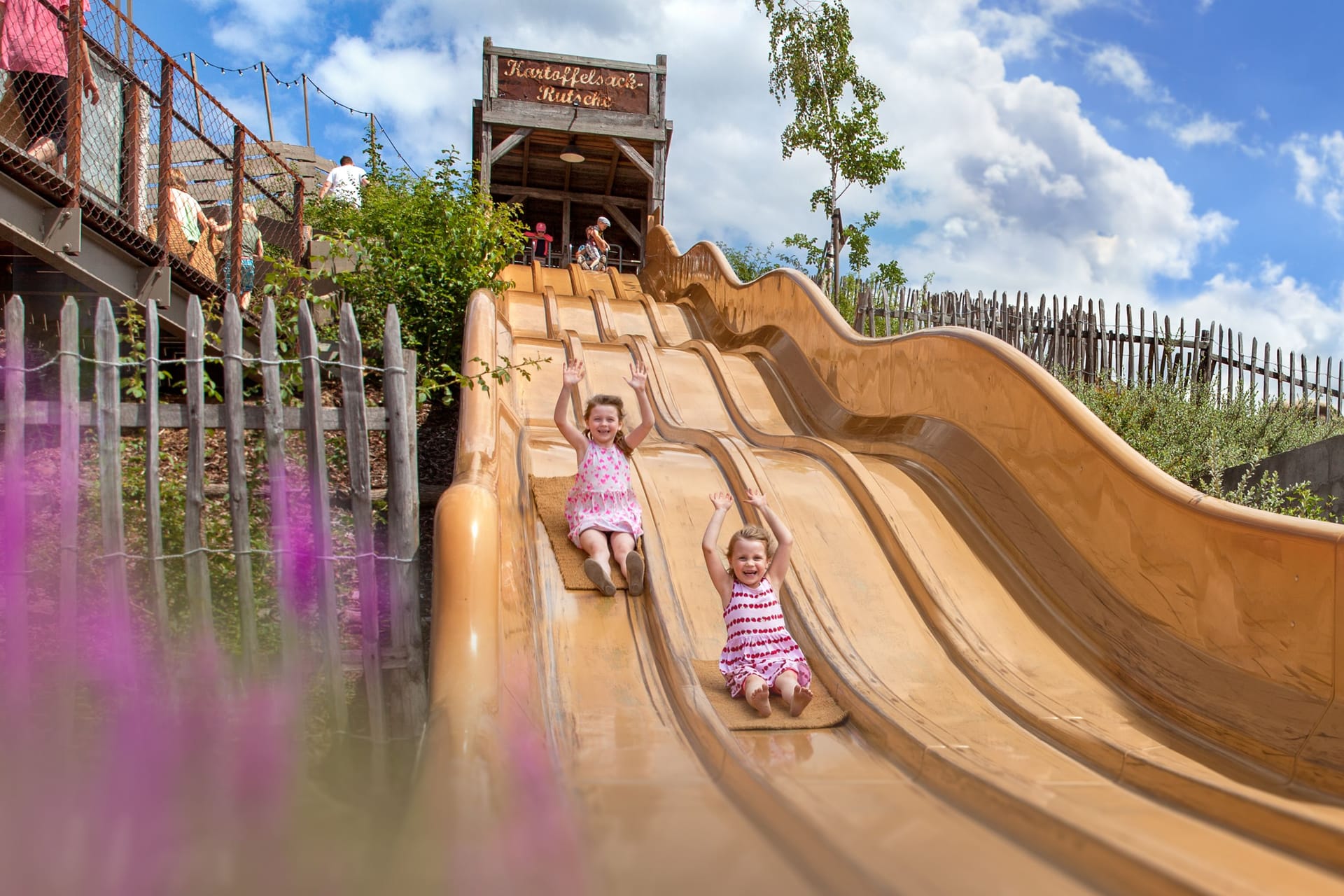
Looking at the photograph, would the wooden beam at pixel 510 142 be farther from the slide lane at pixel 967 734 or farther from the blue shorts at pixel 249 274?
the slide lane at pixel 967 734

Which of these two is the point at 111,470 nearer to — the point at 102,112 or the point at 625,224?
the point at 102,112

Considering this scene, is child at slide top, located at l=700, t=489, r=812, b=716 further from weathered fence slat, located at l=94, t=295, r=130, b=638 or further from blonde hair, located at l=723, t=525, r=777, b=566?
weathered fence slat, located at l=94, t=295, r=130, b=638

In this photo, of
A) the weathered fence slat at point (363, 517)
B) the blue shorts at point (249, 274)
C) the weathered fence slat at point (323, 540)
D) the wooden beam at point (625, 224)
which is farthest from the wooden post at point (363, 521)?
the wooden beam at point (625, 224)

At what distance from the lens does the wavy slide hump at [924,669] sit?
2586 mm

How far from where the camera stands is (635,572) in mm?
4641

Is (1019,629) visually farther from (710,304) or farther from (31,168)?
(710,304)

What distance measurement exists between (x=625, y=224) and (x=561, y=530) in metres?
17.4

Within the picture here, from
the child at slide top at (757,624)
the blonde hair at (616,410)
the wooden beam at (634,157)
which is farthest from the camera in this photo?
the wooden beam at (634,157)

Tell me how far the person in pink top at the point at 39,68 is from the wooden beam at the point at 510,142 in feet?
39.6

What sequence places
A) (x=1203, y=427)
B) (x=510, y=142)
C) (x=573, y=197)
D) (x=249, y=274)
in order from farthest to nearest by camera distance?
1. (x=573, y=197)
2. (x=510, y=142)
3. (x=249, y=274)
4. (x=1203, y=427)

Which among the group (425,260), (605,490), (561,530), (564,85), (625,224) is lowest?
(561,530)

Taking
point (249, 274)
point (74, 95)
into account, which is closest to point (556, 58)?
point (249, 274)

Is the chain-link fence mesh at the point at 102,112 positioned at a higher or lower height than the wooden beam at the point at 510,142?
lower

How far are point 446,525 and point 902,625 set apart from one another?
2.09 m
